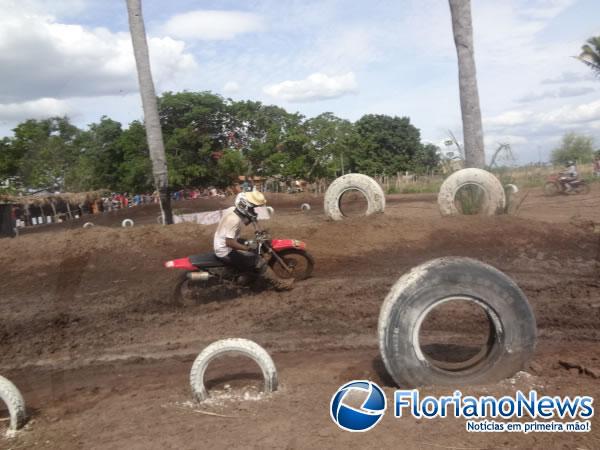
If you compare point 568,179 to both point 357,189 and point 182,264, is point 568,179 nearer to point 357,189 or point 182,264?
point 357,189

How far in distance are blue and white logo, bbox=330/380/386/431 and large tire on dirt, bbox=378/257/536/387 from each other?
0.35 m

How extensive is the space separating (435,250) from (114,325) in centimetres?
592

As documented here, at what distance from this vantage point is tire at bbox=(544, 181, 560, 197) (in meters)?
22.9

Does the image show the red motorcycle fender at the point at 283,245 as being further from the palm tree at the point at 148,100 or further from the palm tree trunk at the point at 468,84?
the palm tree trunk at the point at 468,84

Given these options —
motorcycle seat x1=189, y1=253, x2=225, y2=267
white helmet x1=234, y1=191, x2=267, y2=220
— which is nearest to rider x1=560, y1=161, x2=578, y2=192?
white helmet x1=234, y1=191, x2=267, y2=220

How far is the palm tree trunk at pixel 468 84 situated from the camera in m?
13.6

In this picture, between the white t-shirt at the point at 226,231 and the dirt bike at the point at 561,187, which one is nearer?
the white t-shirt at the point at 226,231

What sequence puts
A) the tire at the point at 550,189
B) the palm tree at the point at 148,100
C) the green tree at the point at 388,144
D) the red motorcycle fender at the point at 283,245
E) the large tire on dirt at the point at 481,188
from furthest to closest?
the green tree at the point at 388,144, the tire at the point at 550,189, the palm tree at the point at 148,100, the large tire on dirt at the point at 481,188, the red motorcycle fender at the point at 283,245

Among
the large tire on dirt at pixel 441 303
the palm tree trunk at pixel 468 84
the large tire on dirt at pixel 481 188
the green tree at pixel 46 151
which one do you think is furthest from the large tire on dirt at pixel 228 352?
the green tree at pixel 46 151

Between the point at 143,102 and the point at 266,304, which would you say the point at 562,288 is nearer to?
the point at 266,304

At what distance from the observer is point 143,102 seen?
1477cm

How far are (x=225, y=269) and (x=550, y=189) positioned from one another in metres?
19.2

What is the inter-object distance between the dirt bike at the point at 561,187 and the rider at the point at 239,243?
1804cm

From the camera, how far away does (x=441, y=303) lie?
163 inches
